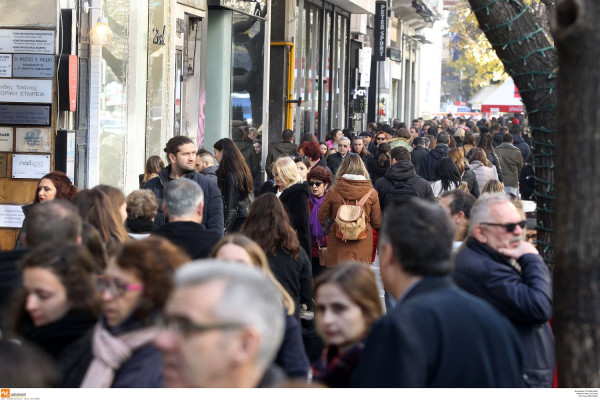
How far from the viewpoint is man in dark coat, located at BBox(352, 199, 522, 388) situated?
3176 millimetres

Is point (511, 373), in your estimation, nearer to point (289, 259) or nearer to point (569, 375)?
point (569, 375)

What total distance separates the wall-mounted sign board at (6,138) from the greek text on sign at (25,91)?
12.7 inches

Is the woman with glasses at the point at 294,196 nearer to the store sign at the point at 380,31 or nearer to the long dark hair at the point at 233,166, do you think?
the long dark hair at the point at 233,166

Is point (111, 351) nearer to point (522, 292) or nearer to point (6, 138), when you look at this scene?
point (522, 292)

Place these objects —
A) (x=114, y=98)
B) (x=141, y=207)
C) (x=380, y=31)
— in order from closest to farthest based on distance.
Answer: (x=141, y=207) < (x=114, y=98) < (x=380, y=31)

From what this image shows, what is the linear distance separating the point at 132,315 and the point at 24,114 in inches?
324

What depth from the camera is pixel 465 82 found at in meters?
125

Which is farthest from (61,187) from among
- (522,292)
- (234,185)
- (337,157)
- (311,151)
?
(337,157)

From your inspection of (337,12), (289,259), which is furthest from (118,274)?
(337,12)

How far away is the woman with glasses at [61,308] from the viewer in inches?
152

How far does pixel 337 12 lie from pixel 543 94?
25.0m

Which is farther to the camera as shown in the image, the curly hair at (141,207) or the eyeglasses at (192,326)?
the curly hair at (141,207)

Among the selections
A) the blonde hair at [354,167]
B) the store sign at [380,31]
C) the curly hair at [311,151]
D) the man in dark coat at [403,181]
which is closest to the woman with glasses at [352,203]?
the blonde hair at [354,167]

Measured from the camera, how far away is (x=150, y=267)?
12.6 feet
